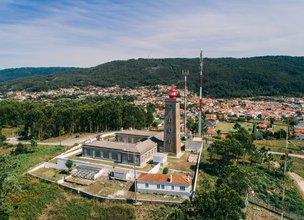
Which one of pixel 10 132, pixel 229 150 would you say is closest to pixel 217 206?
pixel 229 150

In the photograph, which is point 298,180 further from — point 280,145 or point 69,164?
point 69,164

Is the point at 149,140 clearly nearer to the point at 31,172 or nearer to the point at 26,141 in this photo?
the point at 31,172

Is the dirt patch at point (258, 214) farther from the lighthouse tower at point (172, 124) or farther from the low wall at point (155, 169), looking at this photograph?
the lighthouse tower at point (172, 124)

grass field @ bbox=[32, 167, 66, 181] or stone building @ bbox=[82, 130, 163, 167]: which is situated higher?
stone building @ bbox=[82, 130, 163, 167]

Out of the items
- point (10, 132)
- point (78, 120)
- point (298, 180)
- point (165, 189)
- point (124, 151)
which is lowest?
point (298, 180)

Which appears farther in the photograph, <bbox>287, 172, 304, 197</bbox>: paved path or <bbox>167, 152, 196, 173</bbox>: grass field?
<bbox>287, 172, 304, 197</bbox>: paved path

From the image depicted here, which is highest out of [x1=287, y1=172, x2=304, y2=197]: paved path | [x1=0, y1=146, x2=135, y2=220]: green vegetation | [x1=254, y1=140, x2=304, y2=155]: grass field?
[x1=0, y1=146, x2=135, y2=220]: green vegetation

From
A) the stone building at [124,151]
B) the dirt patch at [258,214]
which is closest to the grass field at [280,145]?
the dirt patch at [258,214]

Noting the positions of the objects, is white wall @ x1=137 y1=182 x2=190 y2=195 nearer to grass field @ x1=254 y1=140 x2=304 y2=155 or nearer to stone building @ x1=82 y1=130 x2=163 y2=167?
stone building @ x1=82 y1=130 x2=163 y2=167

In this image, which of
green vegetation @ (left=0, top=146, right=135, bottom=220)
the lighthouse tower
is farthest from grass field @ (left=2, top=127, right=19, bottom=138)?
the lighthouse tower
